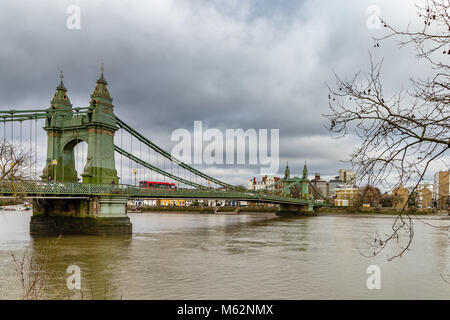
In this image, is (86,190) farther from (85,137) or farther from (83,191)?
(85,137)

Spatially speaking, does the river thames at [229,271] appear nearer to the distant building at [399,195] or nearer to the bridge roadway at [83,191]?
the distant building at [399,195]

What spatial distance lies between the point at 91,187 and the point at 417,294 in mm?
21126

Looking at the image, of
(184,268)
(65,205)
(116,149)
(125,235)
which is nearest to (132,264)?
(184,268)

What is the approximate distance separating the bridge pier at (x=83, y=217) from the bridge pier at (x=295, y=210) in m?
54.4

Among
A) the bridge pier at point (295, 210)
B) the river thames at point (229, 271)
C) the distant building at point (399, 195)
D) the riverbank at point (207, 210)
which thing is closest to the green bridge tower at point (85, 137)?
the river thames at point (229, 271)

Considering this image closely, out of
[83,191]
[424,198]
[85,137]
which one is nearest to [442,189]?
[424,198]

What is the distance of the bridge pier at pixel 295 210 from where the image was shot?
→ 79425mm

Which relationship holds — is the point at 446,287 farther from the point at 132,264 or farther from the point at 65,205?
the point at 65,205

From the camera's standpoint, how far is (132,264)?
687 inches

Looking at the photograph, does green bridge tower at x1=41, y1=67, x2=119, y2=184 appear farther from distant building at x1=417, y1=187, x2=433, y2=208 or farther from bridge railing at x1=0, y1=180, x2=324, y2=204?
distant building at x1=417, y1=187, x2=433, y2=208

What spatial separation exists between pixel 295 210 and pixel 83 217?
192 ft

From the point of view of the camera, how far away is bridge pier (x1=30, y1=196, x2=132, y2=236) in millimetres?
27328

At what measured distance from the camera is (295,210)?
80750mm

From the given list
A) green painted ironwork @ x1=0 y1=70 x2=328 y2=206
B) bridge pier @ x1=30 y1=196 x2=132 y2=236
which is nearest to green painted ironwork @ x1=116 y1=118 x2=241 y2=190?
green painted ironwork @ x1=0 y1=70 x2=328 y2=206
